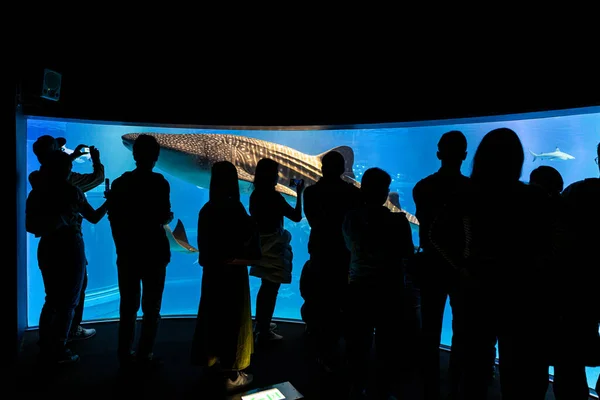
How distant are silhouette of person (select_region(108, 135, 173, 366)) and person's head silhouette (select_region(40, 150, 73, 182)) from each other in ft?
2.03

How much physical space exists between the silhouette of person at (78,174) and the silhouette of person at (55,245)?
0.55 ft

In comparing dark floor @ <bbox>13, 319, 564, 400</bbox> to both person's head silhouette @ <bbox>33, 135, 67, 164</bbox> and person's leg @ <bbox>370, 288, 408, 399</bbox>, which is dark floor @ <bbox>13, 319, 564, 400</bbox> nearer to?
person's leg @ <bbox>370, 288, 408, 399</bbox>

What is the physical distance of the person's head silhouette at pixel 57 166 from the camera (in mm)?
3354

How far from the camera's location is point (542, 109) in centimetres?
334

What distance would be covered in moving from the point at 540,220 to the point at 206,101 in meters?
4.18

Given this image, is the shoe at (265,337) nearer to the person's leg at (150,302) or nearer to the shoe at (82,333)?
the person's leg at (150,302)

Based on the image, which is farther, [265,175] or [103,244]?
[103,244]

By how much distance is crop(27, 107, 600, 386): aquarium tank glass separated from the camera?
5188 millimetres

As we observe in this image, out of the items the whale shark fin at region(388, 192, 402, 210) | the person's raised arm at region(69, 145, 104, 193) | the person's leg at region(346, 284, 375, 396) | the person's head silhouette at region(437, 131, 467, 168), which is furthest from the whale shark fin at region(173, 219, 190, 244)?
the person's head silhouette at region(437, 131, 467, 168)

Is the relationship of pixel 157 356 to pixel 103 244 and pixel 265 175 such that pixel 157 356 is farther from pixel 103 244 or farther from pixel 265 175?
pixel 103 244

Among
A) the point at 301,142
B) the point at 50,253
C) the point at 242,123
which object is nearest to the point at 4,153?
the point at 50,253

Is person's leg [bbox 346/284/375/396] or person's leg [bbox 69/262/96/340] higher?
person's leg [bbox 346/284/375/396]

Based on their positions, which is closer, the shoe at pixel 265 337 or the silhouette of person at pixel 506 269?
the silhouette of person at pixel 506 269

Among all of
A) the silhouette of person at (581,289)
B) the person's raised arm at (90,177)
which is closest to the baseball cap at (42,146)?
the person's raised arm at (90,177)
